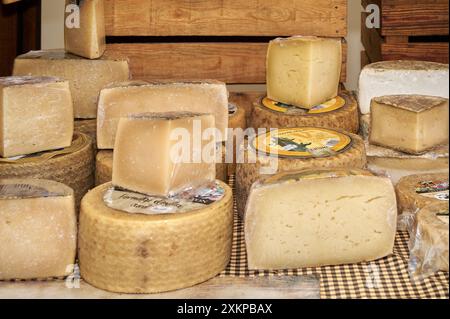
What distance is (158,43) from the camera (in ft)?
9.34

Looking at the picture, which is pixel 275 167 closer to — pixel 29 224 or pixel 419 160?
pixel 419 160

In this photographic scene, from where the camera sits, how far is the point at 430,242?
1778 millimetres

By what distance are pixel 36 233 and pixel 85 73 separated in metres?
0.80

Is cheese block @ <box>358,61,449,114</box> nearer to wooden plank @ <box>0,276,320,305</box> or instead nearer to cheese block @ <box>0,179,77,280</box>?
wooden plank @ <box>0,276,320,305</box>

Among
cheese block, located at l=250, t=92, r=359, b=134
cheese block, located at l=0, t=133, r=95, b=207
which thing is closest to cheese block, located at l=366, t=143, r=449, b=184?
cheese block, located at l=250, t=92, r=359, b=134

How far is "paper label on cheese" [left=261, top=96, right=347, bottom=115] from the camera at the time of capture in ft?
8.18

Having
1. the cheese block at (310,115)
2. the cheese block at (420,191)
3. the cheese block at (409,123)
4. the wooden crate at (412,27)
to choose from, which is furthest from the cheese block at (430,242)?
the wooden crate at (412,27)

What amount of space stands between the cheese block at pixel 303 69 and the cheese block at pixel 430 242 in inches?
29.2

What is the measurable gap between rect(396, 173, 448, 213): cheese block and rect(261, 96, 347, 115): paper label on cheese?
1.37ft

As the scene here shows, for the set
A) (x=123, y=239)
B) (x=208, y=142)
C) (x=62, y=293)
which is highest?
(x=208, y=142)

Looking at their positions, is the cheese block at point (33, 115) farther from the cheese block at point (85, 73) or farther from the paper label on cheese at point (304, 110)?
the paper label on cheese at point (304, 110)

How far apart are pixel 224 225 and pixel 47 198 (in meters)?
0.42

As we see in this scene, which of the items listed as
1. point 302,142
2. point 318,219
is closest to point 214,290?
point 318,219

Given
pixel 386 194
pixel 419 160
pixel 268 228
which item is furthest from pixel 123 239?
pixel 419 160
